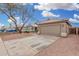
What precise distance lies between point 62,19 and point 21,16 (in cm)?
49

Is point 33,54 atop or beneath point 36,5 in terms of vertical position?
beneath

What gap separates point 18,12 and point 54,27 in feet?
1.53

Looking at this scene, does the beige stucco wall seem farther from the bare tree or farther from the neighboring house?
the bare tree

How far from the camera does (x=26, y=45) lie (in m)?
2.00

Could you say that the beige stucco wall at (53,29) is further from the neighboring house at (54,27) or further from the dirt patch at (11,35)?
the dirt patch at (11,35)

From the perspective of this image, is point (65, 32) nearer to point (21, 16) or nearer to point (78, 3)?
point (78, 3)

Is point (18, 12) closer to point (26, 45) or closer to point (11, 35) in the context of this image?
point (11, 35)

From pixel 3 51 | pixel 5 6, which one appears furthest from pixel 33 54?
pixel 5 6

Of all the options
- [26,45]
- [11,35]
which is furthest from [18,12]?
[26,45]

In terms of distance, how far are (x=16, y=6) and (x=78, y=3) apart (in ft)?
2.39

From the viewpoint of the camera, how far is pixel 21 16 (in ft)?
6.57

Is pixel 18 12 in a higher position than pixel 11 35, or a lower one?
higher

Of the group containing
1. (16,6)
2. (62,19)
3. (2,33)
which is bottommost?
(2,33)

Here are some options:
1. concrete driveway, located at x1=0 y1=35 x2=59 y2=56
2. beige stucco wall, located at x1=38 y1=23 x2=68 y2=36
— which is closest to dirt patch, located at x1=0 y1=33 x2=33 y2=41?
concrete driveway, located at x1=0 y1=35 x2=59 y2=56
